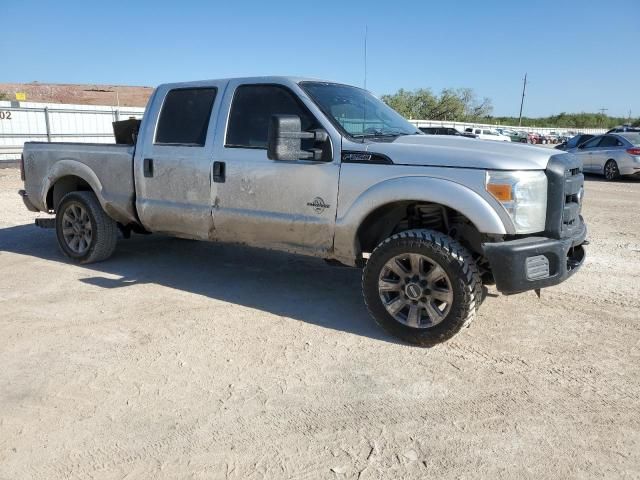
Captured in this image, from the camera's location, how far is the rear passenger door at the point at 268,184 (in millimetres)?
4391

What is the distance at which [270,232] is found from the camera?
4.73m

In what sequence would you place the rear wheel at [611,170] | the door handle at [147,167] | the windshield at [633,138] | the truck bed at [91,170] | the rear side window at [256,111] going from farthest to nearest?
the rear wheel at [611,170] < the windshield at [633,138] < the truck bed at [91,170] < the door handle at [147,167] < the rear side window at [256,111]

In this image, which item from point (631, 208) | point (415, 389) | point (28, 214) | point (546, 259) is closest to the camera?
point (415, 389)

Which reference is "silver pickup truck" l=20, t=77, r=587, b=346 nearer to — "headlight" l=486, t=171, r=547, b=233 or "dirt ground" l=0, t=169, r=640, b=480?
"headlight" l=486, t=171, r=547, b=233

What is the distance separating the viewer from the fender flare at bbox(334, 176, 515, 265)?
3697 millimetres

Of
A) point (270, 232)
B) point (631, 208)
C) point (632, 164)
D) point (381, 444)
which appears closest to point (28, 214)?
point (270, 232)

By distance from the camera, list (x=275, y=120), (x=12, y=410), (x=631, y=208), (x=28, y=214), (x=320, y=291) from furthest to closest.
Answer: (x=631, y=208), (x=28, y=214), (x=320, y=291), (x=275, y=120), (x=12, y=410)

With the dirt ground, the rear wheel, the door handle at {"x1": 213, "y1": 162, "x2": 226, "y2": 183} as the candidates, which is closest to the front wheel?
the dirt ground

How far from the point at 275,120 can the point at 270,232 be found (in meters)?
1.08

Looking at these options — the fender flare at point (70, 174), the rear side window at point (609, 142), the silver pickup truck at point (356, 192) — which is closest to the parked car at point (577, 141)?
the rear side window at point (609, 142)

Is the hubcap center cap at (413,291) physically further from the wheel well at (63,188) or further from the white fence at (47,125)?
the white fence at (47,125)

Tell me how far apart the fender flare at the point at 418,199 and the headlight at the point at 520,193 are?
0.06 meters

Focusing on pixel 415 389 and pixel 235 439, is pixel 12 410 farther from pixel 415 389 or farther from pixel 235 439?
pixel 415 389

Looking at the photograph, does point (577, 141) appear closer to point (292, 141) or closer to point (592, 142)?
point (592, 142)
